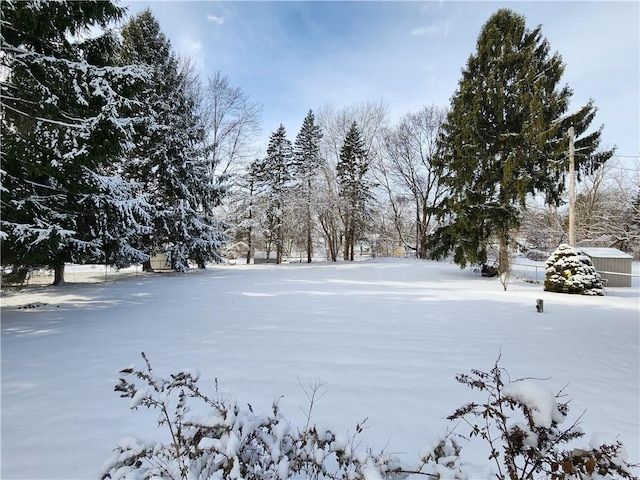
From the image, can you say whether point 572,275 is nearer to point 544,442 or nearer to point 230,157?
point 544,442

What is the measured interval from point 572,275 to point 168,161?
595 inches

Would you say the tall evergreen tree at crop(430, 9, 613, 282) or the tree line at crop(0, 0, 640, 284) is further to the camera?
the tall evergreen tree at crop(430, 9, 613, 282)

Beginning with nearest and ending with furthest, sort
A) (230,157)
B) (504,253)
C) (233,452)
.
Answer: (233,452) → (504,253) → (230,157)

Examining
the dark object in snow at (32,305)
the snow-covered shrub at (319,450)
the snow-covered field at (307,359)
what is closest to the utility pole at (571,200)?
the snow-covered field at (307,359)

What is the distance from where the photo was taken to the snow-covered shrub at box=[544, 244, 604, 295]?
8.62m

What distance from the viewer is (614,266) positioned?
10.9m

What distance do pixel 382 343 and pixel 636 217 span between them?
1986cm

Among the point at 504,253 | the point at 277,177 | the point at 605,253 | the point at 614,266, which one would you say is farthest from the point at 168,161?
the point at 614,266

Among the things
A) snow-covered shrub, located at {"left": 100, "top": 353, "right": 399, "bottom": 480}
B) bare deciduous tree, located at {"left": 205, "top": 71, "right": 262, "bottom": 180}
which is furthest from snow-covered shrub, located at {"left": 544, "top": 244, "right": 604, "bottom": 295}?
bare deciduous tree, located at {"left": 205, "top": 71, "right": 262, "bottom": 180}

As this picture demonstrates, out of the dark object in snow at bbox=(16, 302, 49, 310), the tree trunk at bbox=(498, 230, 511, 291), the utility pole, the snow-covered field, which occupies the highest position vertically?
the utility pole

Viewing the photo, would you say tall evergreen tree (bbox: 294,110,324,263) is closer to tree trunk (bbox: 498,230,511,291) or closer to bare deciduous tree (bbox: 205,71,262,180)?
bare deciduous tree (bbox: 205,71,262,180)

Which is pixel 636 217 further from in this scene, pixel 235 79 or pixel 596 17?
pixel 235 79

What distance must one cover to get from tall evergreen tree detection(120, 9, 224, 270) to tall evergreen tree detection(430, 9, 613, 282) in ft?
37.6

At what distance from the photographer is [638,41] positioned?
645cm
